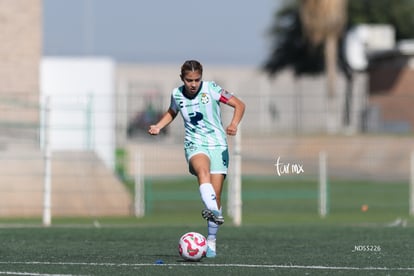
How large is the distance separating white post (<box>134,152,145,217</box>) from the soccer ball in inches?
561

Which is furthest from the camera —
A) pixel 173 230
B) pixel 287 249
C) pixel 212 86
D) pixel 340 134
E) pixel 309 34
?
pixel 309 34

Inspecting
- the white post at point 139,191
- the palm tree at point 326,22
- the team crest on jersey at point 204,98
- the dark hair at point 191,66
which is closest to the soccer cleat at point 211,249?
the team crest on jersey at point 204,98

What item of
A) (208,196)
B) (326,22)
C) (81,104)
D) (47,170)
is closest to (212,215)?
(208,196)

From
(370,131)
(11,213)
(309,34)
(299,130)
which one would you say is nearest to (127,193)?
(11,213)

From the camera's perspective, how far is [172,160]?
29.9 metres

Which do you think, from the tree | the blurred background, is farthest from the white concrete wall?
the tree

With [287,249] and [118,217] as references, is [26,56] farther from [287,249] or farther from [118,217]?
[287,249]

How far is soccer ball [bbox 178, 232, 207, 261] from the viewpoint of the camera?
40.6ft

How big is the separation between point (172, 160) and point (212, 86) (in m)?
16.7

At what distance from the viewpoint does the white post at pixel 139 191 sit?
→ 2712 cm

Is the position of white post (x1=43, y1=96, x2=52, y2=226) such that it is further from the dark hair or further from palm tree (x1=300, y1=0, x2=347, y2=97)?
palm tree (x1=300, y1=0, x2=347, y2=97)

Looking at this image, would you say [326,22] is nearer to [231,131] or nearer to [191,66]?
[191,66]

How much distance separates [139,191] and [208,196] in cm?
1481

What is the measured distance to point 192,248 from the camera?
12.4m
